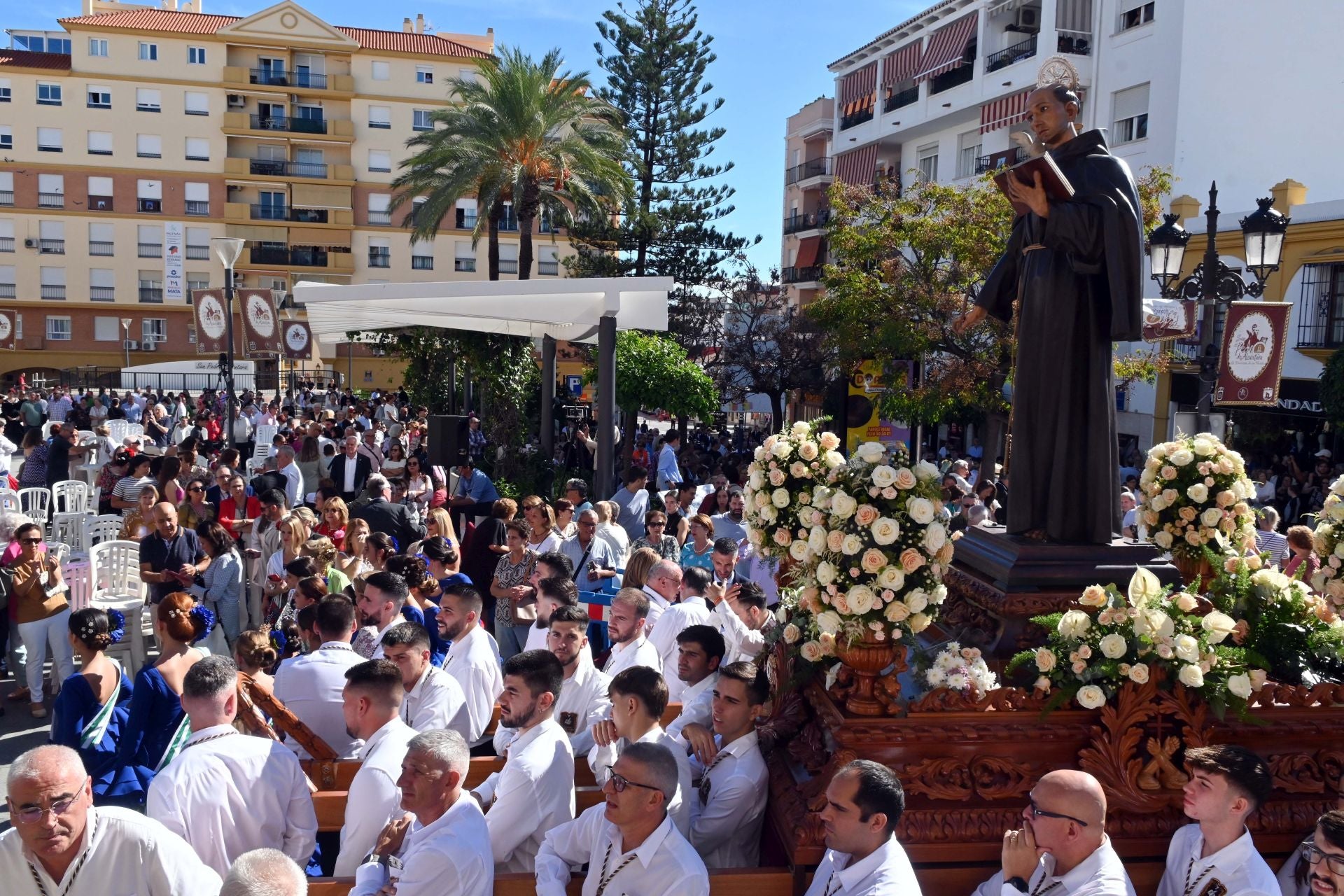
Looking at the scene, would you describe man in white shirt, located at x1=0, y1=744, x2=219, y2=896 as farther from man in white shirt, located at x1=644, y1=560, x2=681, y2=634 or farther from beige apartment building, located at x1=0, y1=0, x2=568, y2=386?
beige apartment building, located at x1=0, y1=0, x2=568, y2=386

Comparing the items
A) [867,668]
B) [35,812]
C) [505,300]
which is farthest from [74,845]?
[505,300]

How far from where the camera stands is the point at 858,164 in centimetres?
4044

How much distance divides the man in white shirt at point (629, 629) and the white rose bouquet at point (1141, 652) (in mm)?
2287

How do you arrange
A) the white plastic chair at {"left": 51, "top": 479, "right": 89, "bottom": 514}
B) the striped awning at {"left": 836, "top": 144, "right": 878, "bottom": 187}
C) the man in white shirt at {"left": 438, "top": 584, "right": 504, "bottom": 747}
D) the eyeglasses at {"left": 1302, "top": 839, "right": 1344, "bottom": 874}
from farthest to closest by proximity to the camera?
the striped awning at {"left": 836, "top": 144, "right": 878, "bottom": 187} → the white plastic chair at {"left": 51, "top": 479, "right": 89, "bottom": 514} → the man in white shirt at {"left": 438, "top": 584, "right": 504, "bottom": 747} → the eyeglasses at {"left": 1302, "top": 839, "right": 1344, "bottom": 874}

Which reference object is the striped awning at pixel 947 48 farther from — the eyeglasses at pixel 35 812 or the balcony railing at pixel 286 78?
the eyeglasses at pixel 35 812

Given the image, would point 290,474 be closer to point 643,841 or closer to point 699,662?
point 699,662

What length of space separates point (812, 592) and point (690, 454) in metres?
16.9

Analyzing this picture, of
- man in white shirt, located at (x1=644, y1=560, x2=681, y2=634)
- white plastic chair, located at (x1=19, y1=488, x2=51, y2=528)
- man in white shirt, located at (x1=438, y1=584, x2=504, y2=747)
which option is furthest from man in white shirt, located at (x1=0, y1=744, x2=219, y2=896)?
white plastic chair, located at (x1=19, y1=488, x2=51, y2=528)

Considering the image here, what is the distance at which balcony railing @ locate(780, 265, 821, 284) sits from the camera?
4284 centimetres

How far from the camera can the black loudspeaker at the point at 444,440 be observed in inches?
554

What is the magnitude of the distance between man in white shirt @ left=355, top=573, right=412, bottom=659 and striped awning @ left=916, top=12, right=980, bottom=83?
3250 centimetres

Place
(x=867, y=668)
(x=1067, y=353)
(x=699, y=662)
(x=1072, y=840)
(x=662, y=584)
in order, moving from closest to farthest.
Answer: (x=1072, y=840), (x=867, y=668), (x=1067, y=353), (x=699, y=662), (x=662, y=584)

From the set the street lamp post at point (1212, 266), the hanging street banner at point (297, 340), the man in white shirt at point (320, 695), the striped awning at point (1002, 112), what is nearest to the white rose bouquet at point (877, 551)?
the man in white shirt at point (320, 695)

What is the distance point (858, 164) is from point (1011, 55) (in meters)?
8.97
